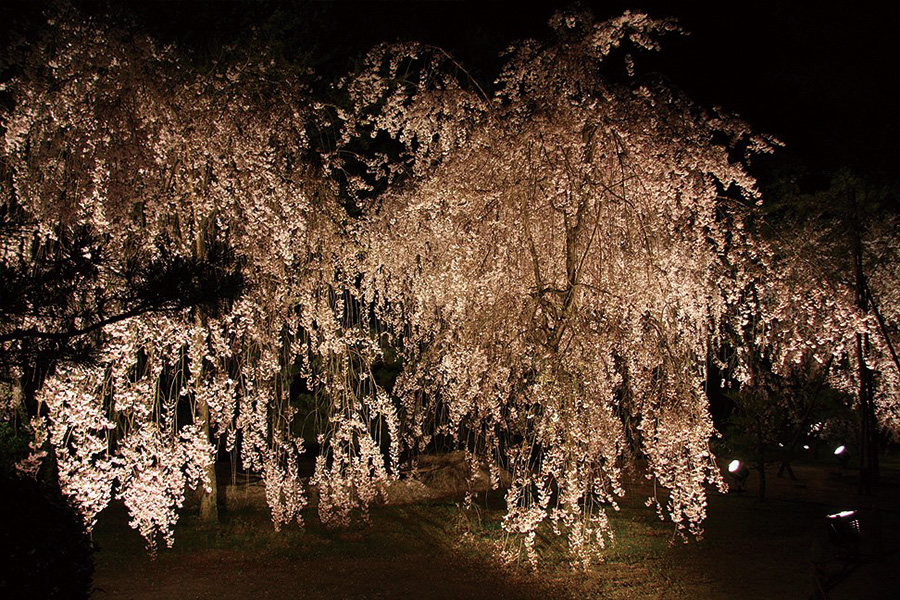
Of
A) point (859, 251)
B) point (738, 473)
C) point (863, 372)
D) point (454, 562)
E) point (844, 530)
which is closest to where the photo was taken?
point (844, 530)

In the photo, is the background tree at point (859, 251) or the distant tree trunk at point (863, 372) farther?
the background tree at point (859, 251)

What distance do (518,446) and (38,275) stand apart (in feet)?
13.0

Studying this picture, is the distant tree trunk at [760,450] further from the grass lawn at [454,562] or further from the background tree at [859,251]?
the background tree at [859,251]

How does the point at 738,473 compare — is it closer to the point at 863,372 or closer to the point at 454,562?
the point at 863,372

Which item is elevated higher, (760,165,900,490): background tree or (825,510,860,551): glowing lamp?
(760,165,900,490): background tree

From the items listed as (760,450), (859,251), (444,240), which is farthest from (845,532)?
(444,240)

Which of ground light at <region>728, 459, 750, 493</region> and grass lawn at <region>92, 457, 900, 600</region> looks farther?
ground light at <region>728, 459, 750, 493</region>

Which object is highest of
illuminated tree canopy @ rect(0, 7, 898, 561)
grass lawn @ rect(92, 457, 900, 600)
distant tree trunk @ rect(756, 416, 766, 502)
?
illuminated tree canopy @ rect(0, 7, 898, 561)

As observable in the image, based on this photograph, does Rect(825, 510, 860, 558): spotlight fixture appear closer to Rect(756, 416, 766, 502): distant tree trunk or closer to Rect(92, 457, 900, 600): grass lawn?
Rect(92, 457, 900, 600): grass lawn

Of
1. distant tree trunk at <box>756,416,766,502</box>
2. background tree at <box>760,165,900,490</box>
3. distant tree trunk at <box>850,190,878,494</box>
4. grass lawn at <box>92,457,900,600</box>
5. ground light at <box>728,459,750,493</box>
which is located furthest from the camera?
ground light at <box>728,459,750,493</box>

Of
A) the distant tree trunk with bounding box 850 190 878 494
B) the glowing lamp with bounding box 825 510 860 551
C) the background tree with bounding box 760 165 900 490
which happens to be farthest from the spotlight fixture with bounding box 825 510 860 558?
the background tree with bounding box 760 165 900 490

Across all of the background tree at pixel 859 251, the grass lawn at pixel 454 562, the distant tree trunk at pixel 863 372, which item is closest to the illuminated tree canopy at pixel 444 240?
the grass lawn at pixel 454 562

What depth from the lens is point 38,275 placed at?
2.89 metres

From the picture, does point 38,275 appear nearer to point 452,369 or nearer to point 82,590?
point 82,590
